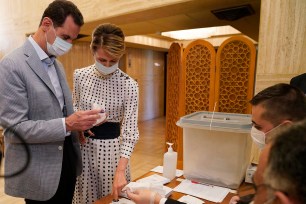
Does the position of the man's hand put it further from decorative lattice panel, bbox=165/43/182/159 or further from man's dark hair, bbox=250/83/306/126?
decorative lattice panel, bbox=165/43/182/159

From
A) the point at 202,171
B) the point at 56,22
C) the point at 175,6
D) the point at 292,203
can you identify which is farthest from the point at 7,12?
the point at 292,203

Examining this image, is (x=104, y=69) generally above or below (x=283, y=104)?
above

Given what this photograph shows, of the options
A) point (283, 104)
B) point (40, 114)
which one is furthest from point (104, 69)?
point (283, 104)

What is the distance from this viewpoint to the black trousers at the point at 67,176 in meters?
1.17

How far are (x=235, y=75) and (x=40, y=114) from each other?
165 centimetres

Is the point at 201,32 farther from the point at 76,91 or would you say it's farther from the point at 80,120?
the point at 80,120

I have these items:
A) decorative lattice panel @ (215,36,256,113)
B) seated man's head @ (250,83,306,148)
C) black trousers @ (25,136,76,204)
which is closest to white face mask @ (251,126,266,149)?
seated man's head @ (250,83,306,148)

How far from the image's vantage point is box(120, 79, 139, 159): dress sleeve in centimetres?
118

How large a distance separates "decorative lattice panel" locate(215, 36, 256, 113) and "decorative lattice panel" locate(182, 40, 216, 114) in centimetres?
7

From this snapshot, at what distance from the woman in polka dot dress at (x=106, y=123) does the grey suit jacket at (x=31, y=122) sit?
0.18 meters

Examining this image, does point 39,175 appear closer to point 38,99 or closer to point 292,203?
point 38,99

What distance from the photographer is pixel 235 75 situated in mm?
2068

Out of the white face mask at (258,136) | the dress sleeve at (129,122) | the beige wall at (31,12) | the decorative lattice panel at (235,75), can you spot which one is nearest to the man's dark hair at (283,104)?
the white face mask at (258,136)

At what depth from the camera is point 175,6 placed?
2.11 meters
